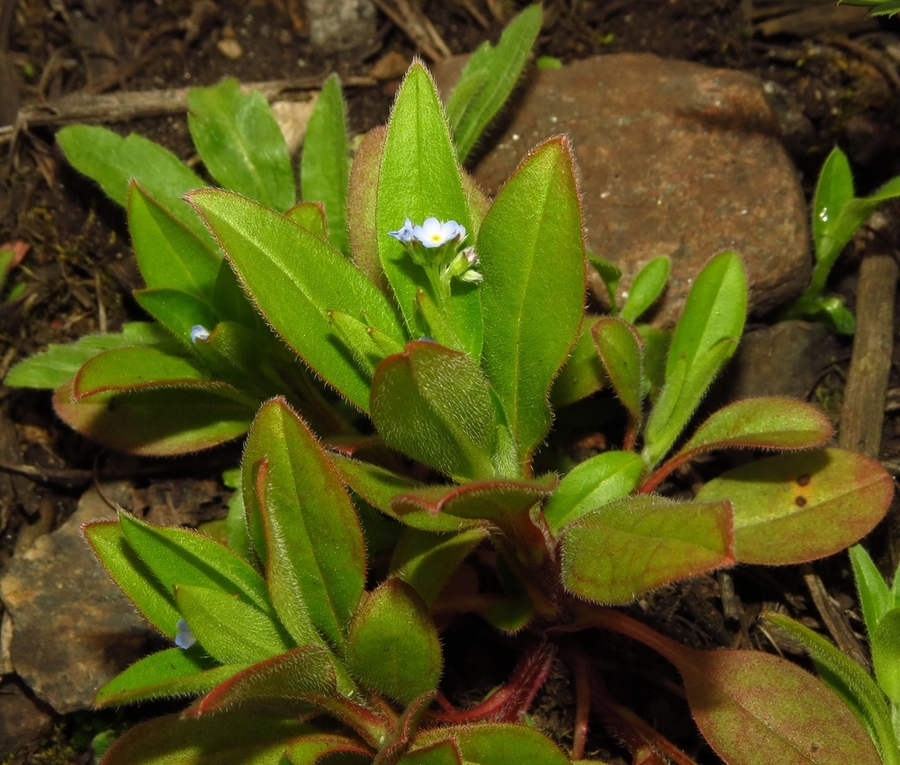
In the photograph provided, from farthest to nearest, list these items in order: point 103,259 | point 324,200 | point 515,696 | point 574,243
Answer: point 103,259
point 324,200
point 515,696
point 574,243

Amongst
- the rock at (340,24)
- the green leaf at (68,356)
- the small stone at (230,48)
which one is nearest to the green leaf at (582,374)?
the green leaf at (68,356)

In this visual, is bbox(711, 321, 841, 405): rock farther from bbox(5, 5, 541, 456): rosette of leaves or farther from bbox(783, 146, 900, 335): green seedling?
bbox(5, 5, 541, 456): rosette of leaves

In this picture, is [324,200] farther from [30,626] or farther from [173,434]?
[30,626]

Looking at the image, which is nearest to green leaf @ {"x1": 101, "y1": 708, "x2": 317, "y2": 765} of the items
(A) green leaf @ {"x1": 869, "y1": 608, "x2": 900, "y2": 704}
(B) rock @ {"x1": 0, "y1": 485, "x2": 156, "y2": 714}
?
(B) rock @ {"x1": 0, "y1": 485, "x2": 156, "y2": 714}

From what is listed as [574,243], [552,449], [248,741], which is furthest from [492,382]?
[248,741]

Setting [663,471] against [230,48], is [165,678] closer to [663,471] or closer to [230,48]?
[663,471]
